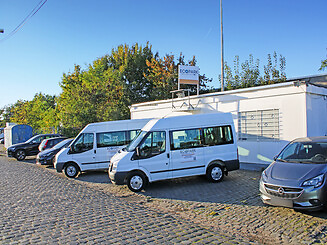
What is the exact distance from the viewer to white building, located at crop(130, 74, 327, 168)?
11.3 meters

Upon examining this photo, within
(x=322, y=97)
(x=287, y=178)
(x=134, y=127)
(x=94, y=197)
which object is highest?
(x=322, y=97)

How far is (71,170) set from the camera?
1244 centimetres

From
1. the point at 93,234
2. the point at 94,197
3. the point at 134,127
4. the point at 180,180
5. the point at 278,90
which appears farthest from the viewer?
the point at 134,127

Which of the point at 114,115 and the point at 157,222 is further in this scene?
the point at 114,115

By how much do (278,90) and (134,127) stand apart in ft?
21.5

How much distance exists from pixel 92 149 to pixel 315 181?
30.4ft

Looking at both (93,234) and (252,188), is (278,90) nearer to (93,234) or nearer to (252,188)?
(252,188)

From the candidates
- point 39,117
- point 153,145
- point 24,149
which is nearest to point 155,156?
point 153,145

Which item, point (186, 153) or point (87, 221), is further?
point (186, 153)

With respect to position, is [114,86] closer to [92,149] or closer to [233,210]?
[92,149]

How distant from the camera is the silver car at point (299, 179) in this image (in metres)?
5.77

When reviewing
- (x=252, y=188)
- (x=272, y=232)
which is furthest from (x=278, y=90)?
(x=272, y=232)

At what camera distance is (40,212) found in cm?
684

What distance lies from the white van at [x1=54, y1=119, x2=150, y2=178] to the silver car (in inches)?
301
